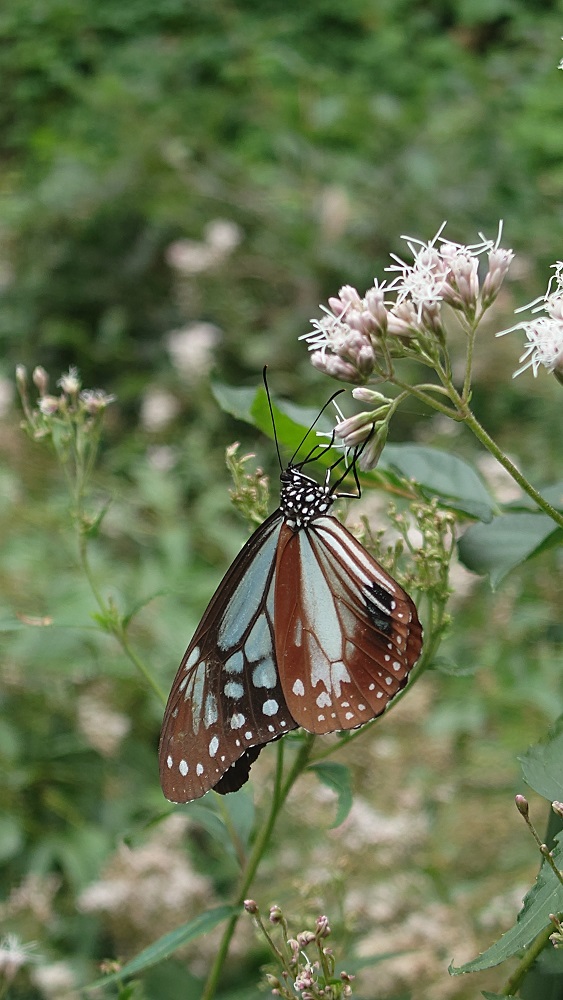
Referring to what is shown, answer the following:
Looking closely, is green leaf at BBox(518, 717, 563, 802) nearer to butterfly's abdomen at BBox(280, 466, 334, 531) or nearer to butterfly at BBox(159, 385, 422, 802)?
butterfly at BBox(159, 385, 422, 802)

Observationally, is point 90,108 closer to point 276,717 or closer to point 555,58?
point 555,58

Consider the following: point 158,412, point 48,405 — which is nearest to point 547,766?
point 48,405

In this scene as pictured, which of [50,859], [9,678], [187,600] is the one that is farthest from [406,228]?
[50,859]

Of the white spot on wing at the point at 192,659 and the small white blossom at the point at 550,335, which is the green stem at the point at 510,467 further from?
the white spot on wing at the point at 192,659

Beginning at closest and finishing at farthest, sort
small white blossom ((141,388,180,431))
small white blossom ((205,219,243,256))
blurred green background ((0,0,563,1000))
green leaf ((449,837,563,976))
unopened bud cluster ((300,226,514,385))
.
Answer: green leaf ((449,837,563,976)) < unopened bud cluster ((300,226,514,385)) < blurred green background ((0,0,563,1000)) < small white blossom ((141,388,180,431)) < small white blossom ((205,219,243,256))

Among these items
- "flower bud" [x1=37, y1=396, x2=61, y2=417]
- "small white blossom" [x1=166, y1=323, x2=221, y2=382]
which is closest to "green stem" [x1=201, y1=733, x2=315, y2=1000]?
"flower bud" [x1=37, y1=396, x2=61, y2=417]

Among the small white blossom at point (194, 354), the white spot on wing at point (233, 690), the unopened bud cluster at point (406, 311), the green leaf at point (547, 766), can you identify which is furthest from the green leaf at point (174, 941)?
the small white blossom at point (194, 354)
